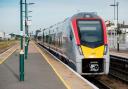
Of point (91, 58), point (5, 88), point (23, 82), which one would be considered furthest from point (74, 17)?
point (5, 88)

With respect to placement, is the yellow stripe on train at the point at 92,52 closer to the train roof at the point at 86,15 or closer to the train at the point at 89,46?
the train at the point at 89,46

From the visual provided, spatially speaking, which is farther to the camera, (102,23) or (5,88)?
(102,23)

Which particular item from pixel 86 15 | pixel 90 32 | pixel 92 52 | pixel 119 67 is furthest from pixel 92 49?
pixel 119 67

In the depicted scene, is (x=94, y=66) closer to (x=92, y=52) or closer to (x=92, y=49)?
(x=92, y=52)

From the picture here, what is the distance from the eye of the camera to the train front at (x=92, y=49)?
68.8 feet

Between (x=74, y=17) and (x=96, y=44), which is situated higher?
(x=74, y=17)

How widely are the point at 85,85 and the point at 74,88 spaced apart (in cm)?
95

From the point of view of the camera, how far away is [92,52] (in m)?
21.0

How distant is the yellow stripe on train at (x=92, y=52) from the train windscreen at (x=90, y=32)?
25cm

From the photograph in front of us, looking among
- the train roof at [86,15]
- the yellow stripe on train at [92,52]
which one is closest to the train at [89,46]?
the yellow stripe on train at [92,52]

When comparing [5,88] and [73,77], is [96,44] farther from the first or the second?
[5,88]

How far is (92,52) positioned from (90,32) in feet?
4.26

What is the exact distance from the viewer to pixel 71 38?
2253 centimetres

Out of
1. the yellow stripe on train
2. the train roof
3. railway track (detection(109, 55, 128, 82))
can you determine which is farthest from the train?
railway track (detection(109, 55, 128, 82))
